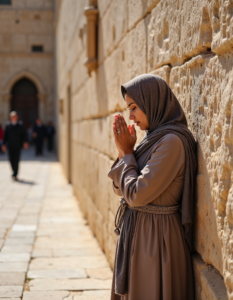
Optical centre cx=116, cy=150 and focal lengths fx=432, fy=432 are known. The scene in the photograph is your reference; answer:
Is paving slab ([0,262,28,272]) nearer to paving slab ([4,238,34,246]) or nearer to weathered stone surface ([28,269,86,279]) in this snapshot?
weathered stone surface ([28,269,86,279])

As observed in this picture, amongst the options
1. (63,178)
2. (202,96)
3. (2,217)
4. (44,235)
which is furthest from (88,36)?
(63,178)

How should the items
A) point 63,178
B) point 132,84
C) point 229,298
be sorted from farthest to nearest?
point 63,178 < point 132,84 < point 229,298

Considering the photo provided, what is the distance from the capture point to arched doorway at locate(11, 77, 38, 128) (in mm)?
24688

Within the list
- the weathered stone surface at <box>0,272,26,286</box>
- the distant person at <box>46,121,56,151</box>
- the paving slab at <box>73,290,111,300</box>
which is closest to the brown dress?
the paving slab at <box>73,290,111,300</box>

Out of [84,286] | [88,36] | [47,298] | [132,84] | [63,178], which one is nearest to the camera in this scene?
[132,84]

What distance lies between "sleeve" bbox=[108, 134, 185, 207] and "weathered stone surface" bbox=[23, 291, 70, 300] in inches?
71.5

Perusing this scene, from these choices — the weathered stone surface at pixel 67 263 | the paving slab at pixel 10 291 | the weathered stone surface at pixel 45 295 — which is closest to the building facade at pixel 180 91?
the weathered stone surface at pixel 67 263

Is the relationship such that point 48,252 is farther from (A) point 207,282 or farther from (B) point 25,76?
(B) point 25,76

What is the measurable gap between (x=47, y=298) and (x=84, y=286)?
0.43 m

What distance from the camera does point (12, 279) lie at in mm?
3975

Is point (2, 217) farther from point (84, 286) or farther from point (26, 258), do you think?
point (84, 286)

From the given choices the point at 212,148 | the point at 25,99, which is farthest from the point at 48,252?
the point at 25,99

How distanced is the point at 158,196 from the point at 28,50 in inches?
905

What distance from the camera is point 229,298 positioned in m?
1.76
